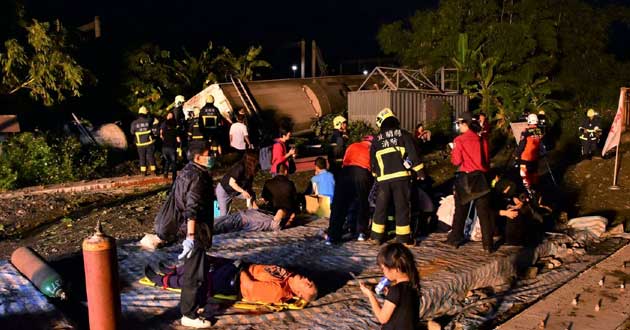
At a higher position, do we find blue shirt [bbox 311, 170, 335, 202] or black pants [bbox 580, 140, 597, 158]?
blue shirt [bbox 311, 170, 335, 202]

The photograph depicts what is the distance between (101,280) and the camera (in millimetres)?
4496

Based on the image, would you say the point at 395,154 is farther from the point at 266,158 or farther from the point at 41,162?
the point at 41,162

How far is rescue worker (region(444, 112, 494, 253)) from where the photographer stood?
764 centimetres

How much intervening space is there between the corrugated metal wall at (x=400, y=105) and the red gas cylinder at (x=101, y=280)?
1551 cm

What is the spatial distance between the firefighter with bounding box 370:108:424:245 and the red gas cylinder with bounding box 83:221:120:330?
3704 millimetres

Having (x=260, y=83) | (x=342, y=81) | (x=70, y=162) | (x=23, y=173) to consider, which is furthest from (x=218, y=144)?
(x=342, y=81)

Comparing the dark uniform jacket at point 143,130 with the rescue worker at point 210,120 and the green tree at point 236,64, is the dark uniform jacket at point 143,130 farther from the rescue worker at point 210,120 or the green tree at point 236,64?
the green tree at point 236,64

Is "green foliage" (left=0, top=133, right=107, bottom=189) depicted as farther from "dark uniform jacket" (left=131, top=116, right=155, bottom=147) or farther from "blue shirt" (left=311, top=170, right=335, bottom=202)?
"blue shirt" (left=311, top=170, right=335, bottom=202)

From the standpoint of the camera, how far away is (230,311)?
18.4 ft

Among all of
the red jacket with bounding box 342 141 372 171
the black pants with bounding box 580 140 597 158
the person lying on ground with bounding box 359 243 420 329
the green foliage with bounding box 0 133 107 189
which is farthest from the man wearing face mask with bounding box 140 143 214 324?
the black pants with bounding box 580 140 597 158

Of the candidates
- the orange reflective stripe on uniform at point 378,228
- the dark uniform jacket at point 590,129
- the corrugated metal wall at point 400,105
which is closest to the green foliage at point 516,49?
the corrugated metal wall at point 400,105

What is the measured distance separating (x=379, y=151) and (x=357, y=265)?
1.34 m

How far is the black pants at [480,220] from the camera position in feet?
25.3

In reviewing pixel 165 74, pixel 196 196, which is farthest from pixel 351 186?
pixel 165 74
